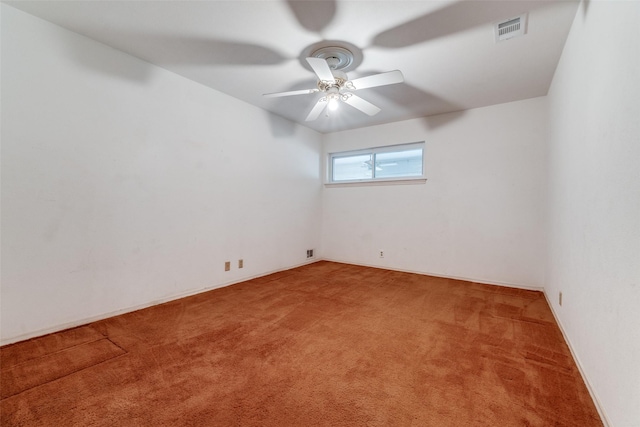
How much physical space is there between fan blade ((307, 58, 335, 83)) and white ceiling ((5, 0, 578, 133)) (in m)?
0.32

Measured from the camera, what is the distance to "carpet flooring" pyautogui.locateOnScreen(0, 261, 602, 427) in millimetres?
1271

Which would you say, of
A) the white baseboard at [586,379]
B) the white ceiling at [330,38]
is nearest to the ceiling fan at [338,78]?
the white ceiling at [330,38]

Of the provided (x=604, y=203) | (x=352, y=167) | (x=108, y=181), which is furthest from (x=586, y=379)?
(x=352, y=167)

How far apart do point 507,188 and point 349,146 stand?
2.51 meters

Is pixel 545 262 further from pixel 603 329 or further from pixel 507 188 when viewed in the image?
pixel 603 329

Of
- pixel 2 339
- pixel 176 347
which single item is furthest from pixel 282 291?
pixel 2 339

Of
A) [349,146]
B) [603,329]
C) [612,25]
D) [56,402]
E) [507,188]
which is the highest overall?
[349,146]

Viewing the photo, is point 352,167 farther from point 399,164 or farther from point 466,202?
point 466,202

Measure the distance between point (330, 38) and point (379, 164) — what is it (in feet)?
8.74

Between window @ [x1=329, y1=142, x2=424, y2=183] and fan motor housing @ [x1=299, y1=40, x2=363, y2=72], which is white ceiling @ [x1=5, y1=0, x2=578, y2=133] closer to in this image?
fan motor housing @ [x1=299, y1=40, x2=363, y2=72]

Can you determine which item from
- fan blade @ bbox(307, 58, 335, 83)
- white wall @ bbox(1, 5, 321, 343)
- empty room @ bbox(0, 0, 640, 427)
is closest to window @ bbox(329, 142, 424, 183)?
empty room @ bbox(0, 0, 640, 427)

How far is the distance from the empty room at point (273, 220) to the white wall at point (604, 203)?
0.02 meters

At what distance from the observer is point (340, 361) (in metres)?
1.72

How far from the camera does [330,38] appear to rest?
6.97 ft
